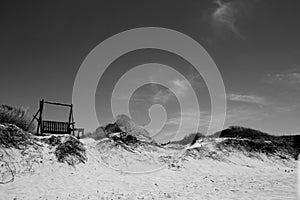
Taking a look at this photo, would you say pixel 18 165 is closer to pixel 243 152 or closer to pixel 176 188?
pixel 176 188

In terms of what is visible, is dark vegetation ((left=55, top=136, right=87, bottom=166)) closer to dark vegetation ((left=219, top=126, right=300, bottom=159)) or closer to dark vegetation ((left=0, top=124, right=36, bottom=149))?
dark vegetation ((left=0, top=124, right=36, bottom=149))

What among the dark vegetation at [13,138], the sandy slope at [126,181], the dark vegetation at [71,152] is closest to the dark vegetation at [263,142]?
the sandy slope at [126,181]

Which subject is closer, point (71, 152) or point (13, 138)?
point (13, 138)

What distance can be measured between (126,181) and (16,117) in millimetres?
10264

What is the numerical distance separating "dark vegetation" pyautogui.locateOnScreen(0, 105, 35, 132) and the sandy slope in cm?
403

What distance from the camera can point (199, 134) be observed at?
3216 centimetres

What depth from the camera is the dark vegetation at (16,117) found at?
656 inches

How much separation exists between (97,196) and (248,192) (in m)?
7.34

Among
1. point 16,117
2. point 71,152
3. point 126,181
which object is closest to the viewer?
point 126,181

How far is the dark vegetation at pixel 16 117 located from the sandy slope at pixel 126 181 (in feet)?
13.2

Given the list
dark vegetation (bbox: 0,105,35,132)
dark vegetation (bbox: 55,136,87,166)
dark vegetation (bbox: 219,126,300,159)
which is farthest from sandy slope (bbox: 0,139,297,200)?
dark vegetation (bbox: 219,126,300,159)

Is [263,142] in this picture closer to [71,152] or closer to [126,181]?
[126,181]

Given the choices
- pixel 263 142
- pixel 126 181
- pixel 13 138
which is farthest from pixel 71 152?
pixel 263 142

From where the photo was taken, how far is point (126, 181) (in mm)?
13758
